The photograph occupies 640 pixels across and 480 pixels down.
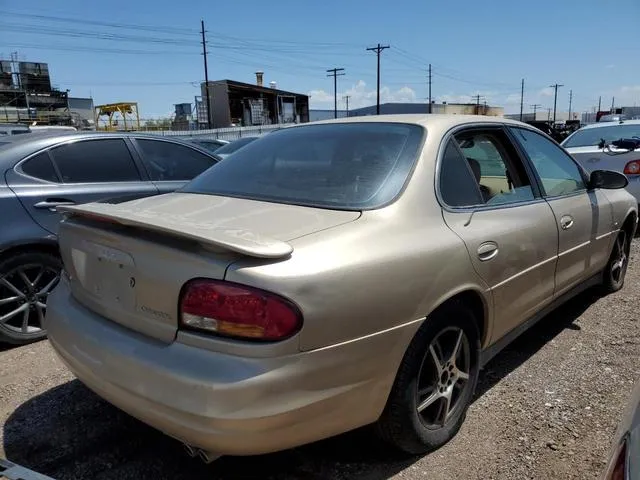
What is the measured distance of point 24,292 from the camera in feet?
12.1

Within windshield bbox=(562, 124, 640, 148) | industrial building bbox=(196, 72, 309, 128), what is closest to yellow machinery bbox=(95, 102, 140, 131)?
industrial building bbox=(196, 72, 309, 128)

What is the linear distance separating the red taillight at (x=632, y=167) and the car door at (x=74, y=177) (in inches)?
237

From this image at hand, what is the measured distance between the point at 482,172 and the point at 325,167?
944 millimetres

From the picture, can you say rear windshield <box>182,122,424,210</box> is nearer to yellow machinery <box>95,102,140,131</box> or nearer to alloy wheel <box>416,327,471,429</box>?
alloy wheel <box>416,327,471,429</box>

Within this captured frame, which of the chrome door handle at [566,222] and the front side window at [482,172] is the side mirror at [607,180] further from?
the front side window at [482,172]

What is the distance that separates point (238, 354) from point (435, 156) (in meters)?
1.41

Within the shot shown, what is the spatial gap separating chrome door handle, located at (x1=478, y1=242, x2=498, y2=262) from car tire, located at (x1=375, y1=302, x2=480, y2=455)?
26 centimetres

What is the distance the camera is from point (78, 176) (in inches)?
161

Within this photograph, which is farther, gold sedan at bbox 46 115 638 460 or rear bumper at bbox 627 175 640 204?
rear bumper at bbox 627 175 640 204

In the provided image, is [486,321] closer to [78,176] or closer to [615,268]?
[615,268]

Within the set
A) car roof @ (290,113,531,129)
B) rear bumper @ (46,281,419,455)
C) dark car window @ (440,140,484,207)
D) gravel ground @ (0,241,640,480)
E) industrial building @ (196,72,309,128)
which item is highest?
industrial building @ (196,72,309,128)

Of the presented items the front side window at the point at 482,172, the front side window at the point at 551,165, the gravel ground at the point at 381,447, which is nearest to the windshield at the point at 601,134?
the front side window at the point at 551,165

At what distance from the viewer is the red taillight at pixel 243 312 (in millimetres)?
1750

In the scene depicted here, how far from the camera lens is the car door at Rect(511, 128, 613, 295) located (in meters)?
3.36
